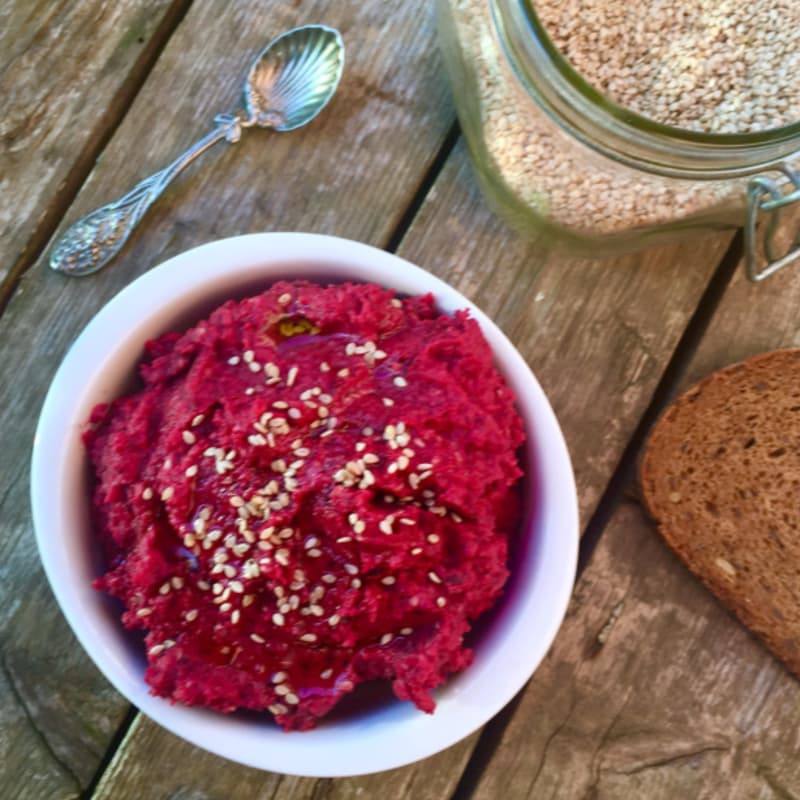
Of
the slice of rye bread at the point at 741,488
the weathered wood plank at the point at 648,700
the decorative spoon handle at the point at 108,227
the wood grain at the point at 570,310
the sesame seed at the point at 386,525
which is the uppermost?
the decorative spoon handle at the point at 108,227

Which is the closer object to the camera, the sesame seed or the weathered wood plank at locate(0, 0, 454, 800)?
the sesame seed

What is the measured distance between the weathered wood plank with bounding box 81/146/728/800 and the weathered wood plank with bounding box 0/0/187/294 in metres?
0.75

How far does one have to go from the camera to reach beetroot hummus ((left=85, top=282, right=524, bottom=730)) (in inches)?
56.3

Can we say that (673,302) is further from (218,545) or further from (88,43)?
(88,43)

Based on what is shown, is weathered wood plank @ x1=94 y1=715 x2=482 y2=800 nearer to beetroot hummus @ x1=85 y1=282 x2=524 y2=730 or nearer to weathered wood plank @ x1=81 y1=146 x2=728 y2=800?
weathered wood plank @ x1=81 y1=146 x2=728 y2=800

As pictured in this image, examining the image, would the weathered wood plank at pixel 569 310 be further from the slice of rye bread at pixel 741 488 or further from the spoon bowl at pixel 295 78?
the spoon bowl at pixel 295 78

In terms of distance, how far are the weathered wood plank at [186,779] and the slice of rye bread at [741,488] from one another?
0.87m

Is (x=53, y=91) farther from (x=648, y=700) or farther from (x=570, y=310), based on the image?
(x=648, y=700)

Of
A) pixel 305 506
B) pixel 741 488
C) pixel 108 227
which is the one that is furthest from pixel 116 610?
pixel 741 488

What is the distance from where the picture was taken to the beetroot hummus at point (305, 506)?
143 centimetres

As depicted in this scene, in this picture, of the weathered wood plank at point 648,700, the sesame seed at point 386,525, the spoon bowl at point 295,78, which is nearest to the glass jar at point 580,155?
the spoon bowl at point 295,78

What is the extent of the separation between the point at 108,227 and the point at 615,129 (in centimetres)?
107

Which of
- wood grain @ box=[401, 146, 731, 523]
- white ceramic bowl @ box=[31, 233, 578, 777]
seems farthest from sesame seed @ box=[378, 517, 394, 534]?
wood grain @ box=[401, 146, 731, 523]

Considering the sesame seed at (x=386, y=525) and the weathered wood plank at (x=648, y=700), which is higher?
the sesame seed at (x=386, y=525)
